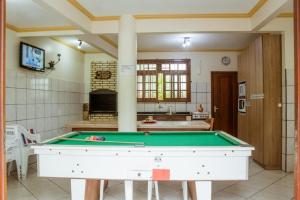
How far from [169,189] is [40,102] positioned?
312 cm

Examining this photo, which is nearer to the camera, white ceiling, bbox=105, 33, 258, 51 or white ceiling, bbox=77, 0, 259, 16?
white ceiling, bbox=77, 0, 259, 16

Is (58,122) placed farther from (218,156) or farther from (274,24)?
(274,24)

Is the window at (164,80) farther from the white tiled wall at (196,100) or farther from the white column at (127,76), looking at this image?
the white column at (127,76)

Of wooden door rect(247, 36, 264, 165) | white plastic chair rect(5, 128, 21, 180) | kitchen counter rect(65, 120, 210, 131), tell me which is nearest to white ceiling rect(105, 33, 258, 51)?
wooden door rect(247, 36, 264, 165)

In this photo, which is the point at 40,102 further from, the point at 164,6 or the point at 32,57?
the point at 164,6

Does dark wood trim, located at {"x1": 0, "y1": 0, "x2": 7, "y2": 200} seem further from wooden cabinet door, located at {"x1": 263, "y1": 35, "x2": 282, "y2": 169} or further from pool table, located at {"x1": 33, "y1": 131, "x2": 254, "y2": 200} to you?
wooden cabinet door, located at {"x1": 263, "y1": 35, "x2": 282, "y2": 169}

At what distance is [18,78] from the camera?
429 centimetres

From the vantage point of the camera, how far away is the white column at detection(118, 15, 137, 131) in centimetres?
387

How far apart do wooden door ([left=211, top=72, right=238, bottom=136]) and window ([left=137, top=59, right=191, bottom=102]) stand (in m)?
0.78

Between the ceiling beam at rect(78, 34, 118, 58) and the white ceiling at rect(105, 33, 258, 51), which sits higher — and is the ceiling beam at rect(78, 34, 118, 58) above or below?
below

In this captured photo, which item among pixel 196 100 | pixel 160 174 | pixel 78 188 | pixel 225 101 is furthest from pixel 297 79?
pixel 225 101

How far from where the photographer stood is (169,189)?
Result: 3334mm

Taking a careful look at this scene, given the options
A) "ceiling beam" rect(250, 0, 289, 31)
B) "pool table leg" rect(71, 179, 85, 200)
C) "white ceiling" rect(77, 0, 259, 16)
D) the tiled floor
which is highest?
"white ceiling" rect(77, 0, 259, 16)

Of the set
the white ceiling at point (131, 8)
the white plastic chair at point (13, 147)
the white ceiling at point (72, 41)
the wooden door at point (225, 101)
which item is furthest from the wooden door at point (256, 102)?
the white plastic chair at point (13, 147)
